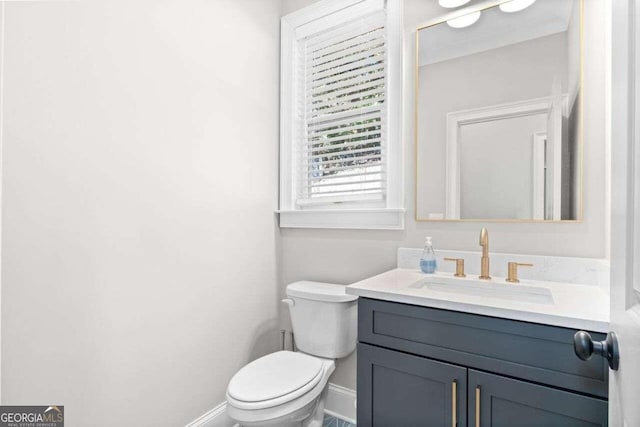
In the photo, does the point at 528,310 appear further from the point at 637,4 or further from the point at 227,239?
the point at 227,239

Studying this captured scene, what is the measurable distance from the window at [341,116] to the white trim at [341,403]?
948mm

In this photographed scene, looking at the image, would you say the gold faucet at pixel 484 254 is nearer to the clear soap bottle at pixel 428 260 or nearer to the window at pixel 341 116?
the clear soap bottle at pixel 428 260

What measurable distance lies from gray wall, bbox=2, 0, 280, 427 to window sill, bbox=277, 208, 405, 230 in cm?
19

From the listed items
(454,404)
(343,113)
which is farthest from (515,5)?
(454,404)

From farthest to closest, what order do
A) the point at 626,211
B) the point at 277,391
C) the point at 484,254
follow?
the point at 484,254 → the point at 277,391 → the point at 626,211

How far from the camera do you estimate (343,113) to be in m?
2.01

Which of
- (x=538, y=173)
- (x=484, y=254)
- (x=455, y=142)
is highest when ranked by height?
(x=455, y=142)

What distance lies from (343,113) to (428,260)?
3.27ft

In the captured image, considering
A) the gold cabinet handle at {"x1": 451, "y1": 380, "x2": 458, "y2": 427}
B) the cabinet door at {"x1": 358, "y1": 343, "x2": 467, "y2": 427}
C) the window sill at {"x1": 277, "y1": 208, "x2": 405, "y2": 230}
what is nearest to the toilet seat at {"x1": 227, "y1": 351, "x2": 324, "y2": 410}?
the cabinet door at {"x1": 358, "y1": 343, "x2": 467, "y2": 427}

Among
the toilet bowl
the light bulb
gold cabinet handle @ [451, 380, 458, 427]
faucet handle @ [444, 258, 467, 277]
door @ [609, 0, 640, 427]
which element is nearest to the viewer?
door @ [609, 0, 640, 427]

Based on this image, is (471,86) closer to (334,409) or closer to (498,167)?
(498,167)

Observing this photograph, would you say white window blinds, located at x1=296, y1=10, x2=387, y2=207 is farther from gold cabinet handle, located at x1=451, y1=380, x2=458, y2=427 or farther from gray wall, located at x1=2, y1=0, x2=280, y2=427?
gold cabinet handle, located at x1=451, y1=380, x2=458, y2=427

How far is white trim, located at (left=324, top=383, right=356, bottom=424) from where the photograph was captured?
6.21 ft

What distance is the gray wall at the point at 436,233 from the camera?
52.9 inches
